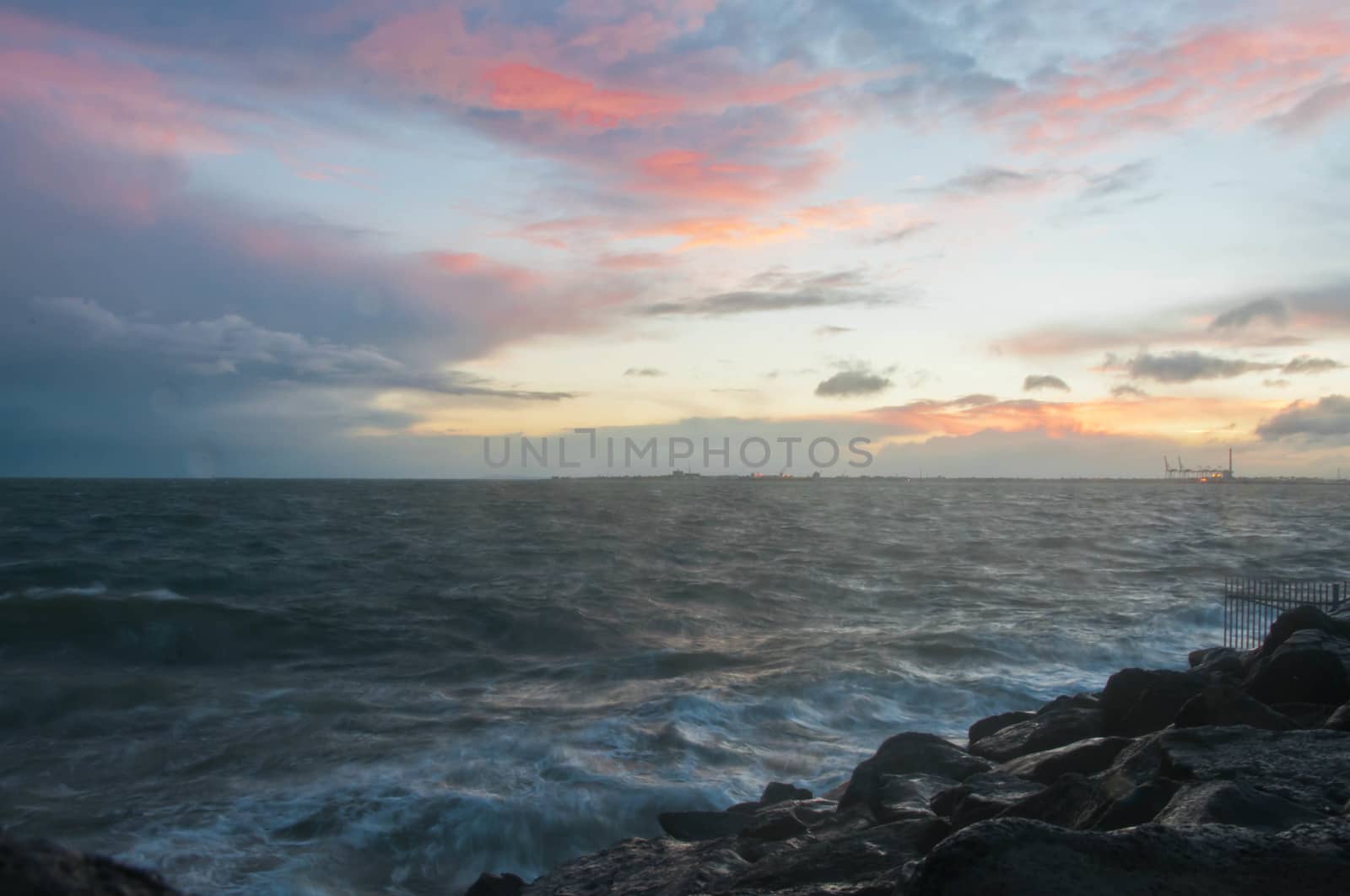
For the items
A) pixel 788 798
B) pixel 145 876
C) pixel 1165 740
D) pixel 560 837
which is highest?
pixel 145 876

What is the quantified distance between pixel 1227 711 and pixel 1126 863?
4.99 metres

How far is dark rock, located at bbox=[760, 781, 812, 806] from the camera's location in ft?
31.0

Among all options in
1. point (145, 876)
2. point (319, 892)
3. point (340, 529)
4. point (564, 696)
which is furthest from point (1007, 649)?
point (340, 529)

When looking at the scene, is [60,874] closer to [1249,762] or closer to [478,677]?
[1249,762]

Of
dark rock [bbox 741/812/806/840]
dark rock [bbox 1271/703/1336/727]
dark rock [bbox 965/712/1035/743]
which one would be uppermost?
dark rock [bbox 1271/703/1336/727]

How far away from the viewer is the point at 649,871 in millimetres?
6824

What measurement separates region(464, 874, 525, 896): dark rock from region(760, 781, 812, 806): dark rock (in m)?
3.00

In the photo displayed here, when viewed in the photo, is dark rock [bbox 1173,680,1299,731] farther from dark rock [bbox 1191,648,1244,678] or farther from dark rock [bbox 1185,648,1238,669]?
dark rock [bbox 1185,648,1238,669]

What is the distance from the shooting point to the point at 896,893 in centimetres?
418

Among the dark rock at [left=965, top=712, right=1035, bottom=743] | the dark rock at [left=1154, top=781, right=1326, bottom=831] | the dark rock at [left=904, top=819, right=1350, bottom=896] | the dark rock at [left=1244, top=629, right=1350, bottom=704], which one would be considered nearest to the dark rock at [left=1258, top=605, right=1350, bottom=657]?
the dark rock at [left=1244, top=629, right=1350, bottom=704]

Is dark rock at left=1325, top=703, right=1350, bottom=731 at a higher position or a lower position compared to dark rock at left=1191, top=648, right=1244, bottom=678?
higher

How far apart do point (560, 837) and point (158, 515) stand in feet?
188

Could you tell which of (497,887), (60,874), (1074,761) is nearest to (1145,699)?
(1074,761)

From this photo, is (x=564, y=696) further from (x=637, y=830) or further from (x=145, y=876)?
(x=145, y=876)
